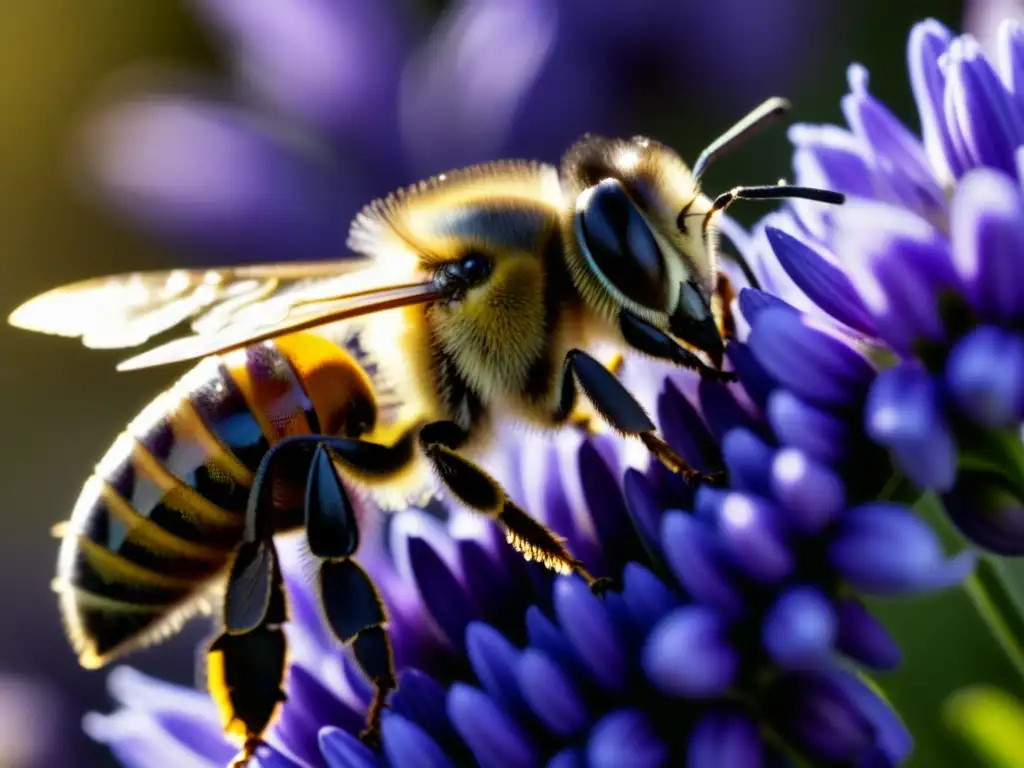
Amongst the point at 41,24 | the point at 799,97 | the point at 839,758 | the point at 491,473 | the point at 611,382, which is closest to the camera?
the point at 839,758

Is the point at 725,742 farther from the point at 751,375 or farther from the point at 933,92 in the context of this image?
the point at 933,92

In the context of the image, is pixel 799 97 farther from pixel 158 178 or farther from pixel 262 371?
pixel 262 371

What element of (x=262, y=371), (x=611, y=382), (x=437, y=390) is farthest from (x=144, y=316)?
(x=611, y=382)

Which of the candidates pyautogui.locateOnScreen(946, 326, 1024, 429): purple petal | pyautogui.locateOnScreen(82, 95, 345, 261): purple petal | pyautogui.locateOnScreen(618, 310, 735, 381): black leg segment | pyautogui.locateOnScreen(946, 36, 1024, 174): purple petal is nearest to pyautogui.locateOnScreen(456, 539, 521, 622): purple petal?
pyautogui.locateOnScreen(618, 310, 735, 381): black leg segment

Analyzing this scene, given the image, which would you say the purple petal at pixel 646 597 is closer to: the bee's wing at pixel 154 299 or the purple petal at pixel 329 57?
the bee's wing at pixel 154 299

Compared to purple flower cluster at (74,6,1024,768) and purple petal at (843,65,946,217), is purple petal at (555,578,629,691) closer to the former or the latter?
purple flower cluster at (74,6,1024,768)
